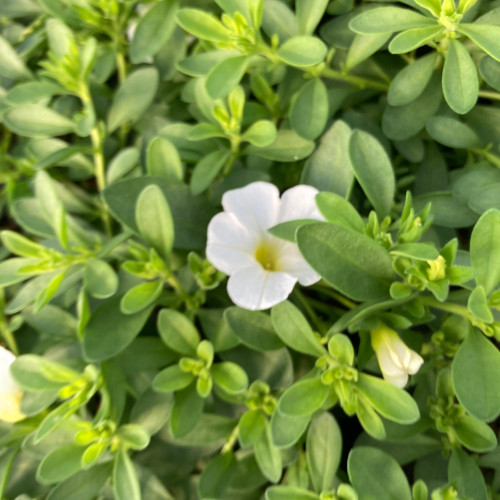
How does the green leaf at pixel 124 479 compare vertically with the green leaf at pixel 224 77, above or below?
below

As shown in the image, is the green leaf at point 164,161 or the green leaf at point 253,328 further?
the green leaf at point 164,161

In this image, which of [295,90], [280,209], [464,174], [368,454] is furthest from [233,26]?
[368,454]

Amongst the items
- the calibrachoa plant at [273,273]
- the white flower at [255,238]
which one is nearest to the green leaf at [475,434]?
the calibrachoa plant at [273,273]

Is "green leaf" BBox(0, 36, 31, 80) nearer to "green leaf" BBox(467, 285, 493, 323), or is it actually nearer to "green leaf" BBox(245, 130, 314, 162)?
"green leaf" BBox(245, 130, 314, 162)

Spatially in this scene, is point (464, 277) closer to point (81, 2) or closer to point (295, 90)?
point (295, 90)

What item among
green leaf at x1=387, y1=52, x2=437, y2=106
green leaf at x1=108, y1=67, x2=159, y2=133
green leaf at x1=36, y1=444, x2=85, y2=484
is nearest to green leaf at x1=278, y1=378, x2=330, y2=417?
green leaf at x1=36, y1=444, x2=85, y2=484

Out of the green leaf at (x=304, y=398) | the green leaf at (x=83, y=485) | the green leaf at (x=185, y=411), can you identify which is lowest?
the green leaf at (x=83, y=485)

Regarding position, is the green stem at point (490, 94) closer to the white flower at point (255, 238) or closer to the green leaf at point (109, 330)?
the white flower at point (255, 238)

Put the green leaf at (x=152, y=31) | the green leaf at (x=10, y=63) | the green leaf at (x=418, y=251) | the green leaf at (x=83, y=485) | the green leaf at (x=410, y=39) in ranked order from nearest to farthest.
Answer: the green leaf at (x=418, y=251), the green leaf at (x=410, y=39), the green leaf at (x=83, y=485), the green leaf at (x=152, y=31), the green leaf at (x=10, y=63)
